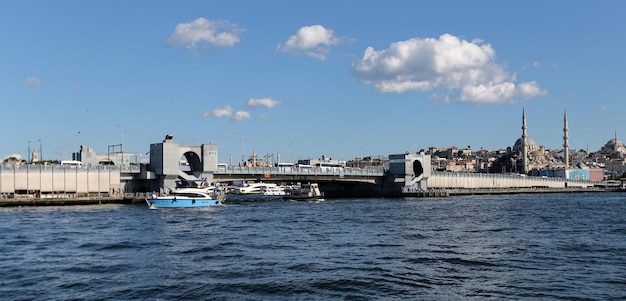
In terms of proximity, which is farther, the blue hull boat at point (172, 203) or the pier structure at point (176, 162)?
the pier structure at point (176, 162)

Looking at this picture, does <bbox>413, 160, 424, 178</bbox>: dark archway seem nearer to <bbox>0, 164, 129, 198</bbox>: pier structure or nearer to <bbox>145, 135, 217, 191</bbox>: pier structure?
<bbox>145, 135, 217, 191</bbox>: pier structure

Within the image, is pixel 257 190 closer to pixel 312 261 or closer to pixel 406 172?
pixel 406 172

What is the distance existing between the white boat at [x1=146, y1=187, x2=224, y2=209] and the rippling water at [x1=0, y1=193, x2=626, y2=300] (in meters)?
25.1

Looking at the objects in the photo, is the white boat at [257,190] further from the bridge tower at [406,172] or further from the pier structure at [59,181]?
the pier structure at [59,181]

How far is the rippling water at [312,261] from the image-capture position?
25422 mm

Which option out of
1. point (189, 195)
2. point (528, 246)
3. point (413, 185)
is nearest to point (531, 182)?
point (413, 185)

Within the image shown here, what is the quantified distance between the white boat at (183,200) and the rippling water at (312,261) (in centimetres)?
2511

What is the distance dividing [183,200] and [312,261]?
5277 cm

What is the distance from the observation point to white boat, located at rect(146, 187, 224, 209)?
81.5 meters

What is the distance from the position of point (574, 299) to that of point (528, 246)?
52.2 ft

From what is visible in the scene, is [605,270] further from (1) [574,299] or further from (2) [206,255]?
(2) [206,255]

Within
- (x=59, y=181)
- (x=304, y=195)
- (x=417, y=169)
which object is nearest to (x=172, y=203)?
(x=59, y=181)

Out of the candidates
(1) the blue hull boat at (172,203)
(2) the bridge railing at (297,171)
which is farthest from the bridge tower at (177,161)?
(1) the blue hull boat at (172,203)

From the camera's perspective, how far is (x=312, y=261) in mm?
32906
